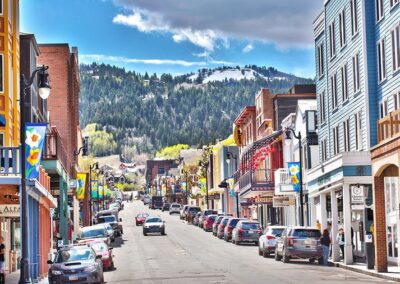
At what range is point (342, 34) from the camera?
4962 centimetres

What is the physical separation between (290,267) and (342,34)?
1523 cm

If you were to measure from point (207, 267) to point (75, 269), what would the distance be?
1044cm

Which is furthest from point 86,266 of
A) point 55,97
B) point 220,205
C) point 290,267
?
point 220,205

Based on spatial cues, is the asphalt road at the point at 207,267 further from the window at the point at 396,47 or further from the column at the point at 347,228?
the window at the point at 396,47

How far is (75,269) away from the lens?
3148 centimetres

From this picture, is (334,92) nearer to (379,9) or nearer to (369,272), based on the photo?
(379,9)

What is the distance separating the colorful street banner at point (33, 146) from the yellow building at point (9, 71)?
43.6 ft

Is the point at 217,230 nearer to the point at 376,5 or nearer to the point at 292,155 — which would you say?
the point at 292,155

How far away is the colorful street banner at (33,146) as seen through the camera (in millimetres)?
29188

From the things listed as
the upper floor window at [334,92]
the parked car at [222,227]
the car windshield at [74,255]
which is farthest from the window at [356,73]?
the parked car at [222,227]

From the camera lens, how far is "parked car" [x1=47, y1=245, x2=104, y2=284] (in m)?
31.4

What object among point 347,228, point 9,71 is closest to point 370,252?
point 347,228

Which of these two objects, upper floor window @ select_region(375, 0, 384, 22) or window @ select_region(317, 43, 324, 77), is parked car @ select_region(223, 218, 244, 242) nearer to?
window @ select_region(317, 43, 324, 77)

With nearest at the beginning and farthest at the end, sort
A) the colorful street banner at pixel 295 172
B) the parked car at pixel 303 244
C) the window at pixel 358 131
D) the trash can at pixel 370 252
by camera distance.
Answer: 1. the trash can at pixel 370 252
2. the parked car at pixel 303 244
3. the window at pixel 358 131
4. the colorful street banner at pixel 295 172
